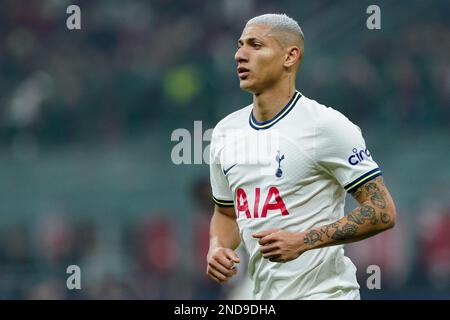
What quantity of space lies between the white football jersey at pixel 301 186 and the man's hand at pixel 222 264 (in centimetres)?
26

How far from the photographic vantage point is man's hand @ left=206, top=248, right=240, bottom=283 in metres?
5.32

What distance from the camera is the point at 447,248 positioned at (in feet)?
40.7

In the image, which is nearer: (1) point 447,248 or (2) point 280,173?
(2) point 280,173

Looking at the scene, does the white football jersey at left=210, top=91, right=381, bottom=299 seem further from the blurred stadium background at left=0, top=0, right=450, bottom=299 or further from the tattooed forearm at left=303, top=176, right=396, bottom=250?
the blurred stadium background at left=0, top=0, right=450, bottom=299

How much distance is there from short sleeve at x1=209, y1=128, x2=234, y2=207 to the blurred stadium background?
521 cm

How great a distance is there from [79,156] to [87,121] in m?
0.55

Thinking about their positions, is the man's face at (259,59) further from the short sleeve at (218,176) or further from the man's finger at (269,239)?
the man's finger at (269,239)

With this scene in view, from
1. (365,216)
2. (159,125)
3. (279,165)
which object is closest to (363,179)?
(365,216)

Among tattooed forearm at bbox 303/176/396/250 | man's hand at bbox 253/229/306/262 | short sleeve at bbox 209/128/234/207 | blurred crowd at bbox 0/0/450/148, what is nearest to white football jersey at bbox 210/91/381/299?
tattooed forearm at bbox 303/176/396/250

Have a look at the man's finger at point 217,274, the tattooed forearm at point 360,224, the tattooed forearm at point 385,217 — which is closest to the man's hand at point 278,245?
the tattooed forearm at point 360,224

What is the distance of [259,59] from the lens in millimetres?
5613

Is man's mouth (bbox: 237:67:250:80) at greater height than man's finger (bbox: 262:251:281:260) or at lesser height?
greater
